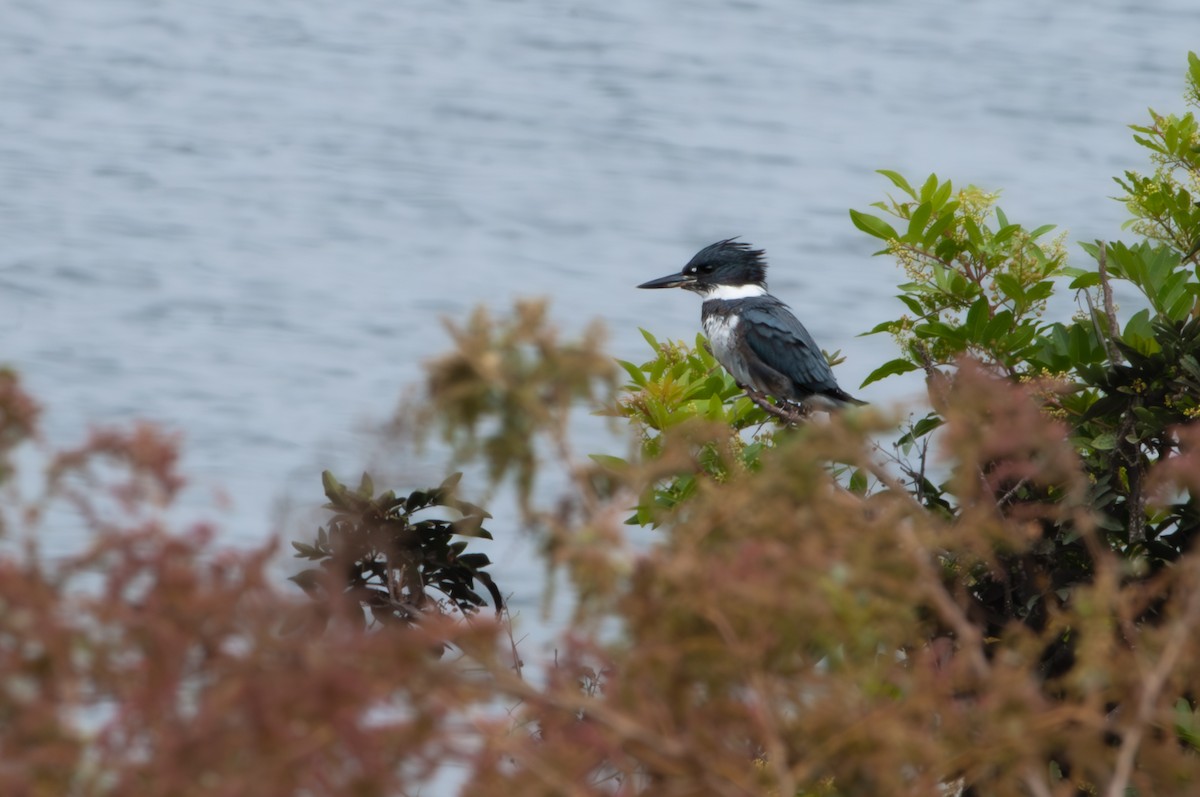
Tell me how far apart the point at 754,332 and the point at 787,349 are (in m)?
0.11

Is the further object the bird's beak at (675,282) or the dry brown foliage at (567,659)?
the bird's beak at (675,282)

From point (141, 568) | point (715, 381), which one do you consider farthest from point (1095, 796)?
point (141, 568)

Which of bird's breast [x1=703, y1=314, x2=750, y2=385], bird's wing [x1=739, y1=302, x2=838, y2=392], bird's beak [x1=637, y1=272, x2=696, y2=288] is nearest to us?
bird's wing [x1=739, y1=302, x2=838, y2=392]

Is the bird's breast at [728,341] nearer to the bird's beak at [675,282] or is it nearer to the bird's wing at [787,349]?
the bird's wing at [787,349]

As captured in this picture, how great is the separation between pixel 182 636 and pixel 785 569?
14.9 inches

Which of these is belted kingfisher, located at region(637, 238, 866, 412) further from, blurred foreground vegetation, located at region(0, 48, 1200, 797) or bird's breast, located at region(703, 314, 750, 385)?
blurred foreground vegetation, located at region(0, 48, 1200, 797)

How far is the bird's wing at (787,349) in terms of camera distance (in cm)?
502

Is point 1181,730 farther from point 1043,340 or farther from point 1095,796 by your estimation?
point 1043,340

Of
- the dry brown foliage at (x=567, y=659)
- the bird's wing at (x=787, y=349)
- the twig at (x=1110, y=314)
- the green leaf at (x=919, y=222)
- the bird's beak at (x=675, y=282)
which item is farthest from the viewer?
the bird's beak at (x=675, y=282)

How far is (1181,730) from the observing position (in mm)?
2375

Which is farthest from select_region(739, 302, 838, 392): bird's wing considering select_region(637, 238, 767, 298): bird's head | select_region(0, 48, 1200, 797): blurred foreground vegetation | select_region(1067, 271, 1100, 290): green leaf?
select_region(0, 48, 1200, 797): blurred foreground vegetation

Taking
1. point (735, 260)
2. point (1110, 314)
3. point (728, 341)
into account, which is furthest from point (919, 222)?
point (735, 260)

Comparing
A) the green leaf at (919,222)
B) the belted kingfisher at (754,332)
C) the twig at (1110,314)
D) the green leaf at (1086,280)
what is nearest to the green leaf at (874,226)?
the green leaf at (919,222)

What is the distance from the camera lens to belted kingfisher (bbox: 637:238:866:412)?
16.6ft
